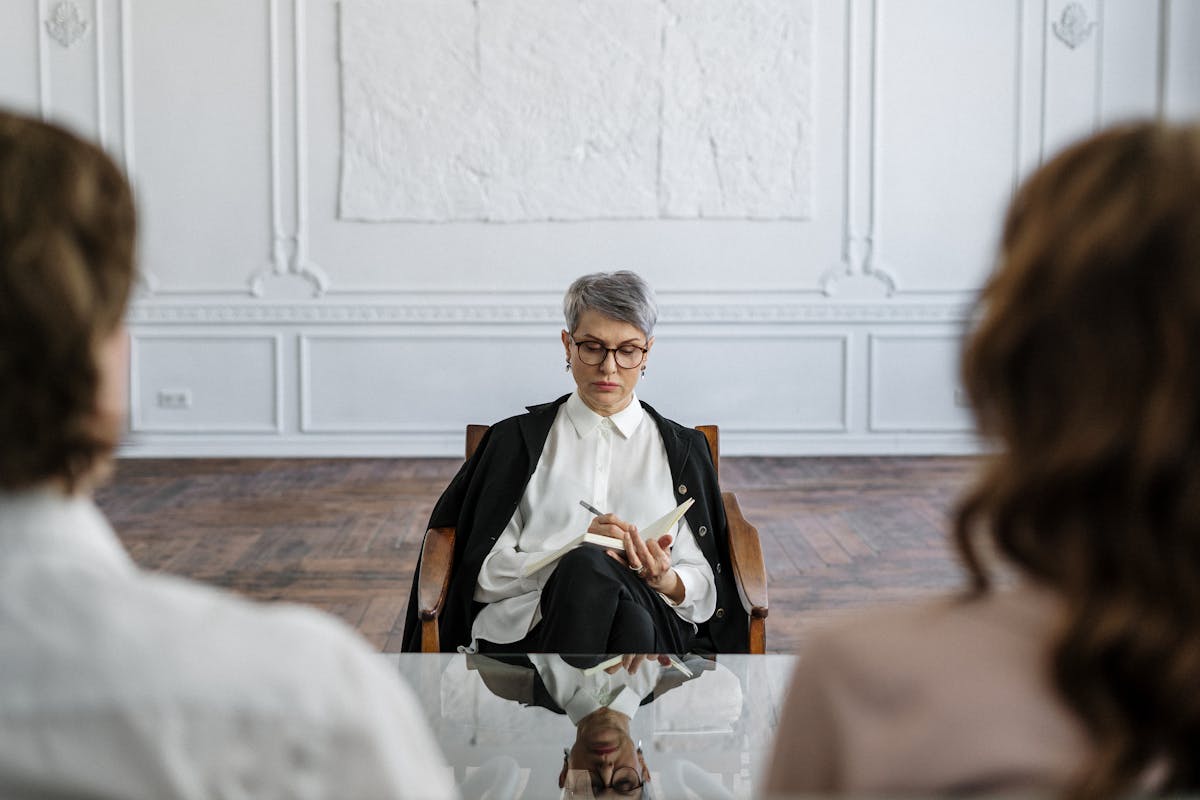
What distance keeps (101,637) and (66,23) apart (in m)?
7.84

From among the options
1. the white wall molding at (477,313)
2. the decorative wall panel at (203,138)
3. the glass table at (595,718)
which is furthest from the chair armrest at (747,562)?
the decorative wall panel at (203,138)

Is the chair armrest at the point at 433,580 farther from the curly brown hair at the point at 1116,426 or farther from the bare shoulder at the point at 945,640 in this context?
the curly brown hair at the point at 1116,426

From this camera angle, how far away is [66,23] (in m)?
7.45

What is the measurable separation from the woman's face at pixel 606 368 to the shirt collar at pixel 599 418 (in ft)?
0.05

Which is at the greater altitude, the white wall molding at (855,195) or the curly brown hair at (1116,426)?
the white wall molding at (855,195)

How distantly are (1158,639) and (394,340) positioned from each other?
7.20 m

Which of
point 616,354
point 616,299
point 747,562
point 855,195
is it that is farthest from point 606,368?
point 855,195

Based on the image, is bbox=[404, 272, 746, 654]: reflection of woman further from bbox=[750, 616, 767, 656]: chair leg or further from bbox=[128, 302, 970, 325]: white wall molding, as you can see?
bbox=[128, 302, 970, 325]: white wall molding

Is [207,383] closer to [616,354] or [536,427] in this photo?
[536,427]

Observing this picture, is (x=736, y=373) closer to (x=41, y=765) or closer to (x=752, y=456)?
(x=752, y=456)

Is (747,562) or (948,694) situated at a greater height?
(948,694)

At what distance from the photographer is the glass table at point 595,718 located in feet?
6.15

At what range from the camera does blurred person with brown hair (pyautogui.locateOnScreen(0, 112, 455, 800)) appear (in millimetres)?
747

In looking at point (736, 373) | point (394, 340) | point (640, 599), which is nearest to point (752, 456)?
point (736, 373)
